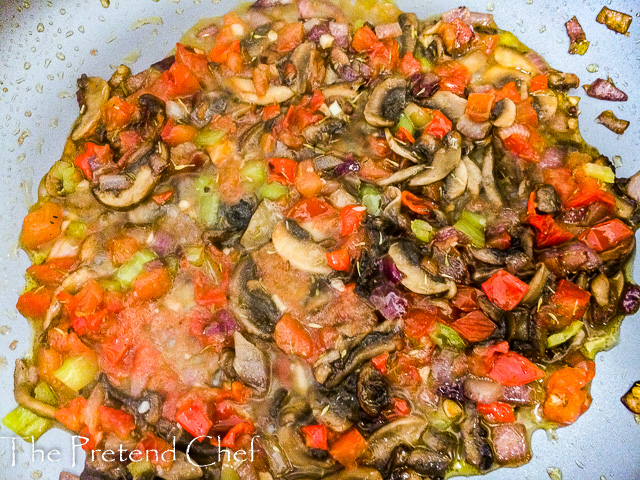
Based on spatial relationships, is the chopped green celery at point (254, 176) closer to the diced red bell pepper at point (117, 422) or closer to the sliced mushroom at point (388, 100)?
the sliced mushroom at point (388, 100)

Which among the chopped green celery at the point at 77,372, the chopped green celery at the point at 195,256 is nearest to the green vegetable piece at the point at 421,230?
the chopped green celery at the point at 195,256

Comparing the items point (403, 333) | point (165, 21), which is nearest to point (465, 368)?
point (403, 333)

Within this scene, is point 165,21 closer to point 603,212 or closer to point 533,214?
point 533,214

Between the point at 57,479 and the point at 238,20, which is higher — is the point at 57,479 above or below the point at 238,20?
below

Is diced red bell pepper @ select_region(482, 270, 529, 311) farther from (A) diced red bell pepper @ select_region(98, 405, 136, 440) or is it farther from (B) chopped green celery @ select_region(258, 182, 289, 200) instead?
(A) diced red bell pepper @ select_region(98, 405, 136, 440)

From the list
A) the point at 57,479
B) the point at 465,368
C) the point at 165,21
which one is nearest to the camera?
the point at 465,368

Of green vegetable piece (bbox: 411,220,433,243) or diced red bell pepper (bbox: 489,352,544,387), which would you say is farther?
green vegetable piece (bbox: 411,220,433,243)

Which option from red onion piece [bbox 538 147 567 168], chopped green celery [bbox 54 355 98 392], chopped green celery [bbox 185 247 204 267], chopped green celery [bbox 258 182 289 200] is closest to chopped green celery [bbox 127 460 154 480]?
chopped green celery [bbox 54 355 98 392]
